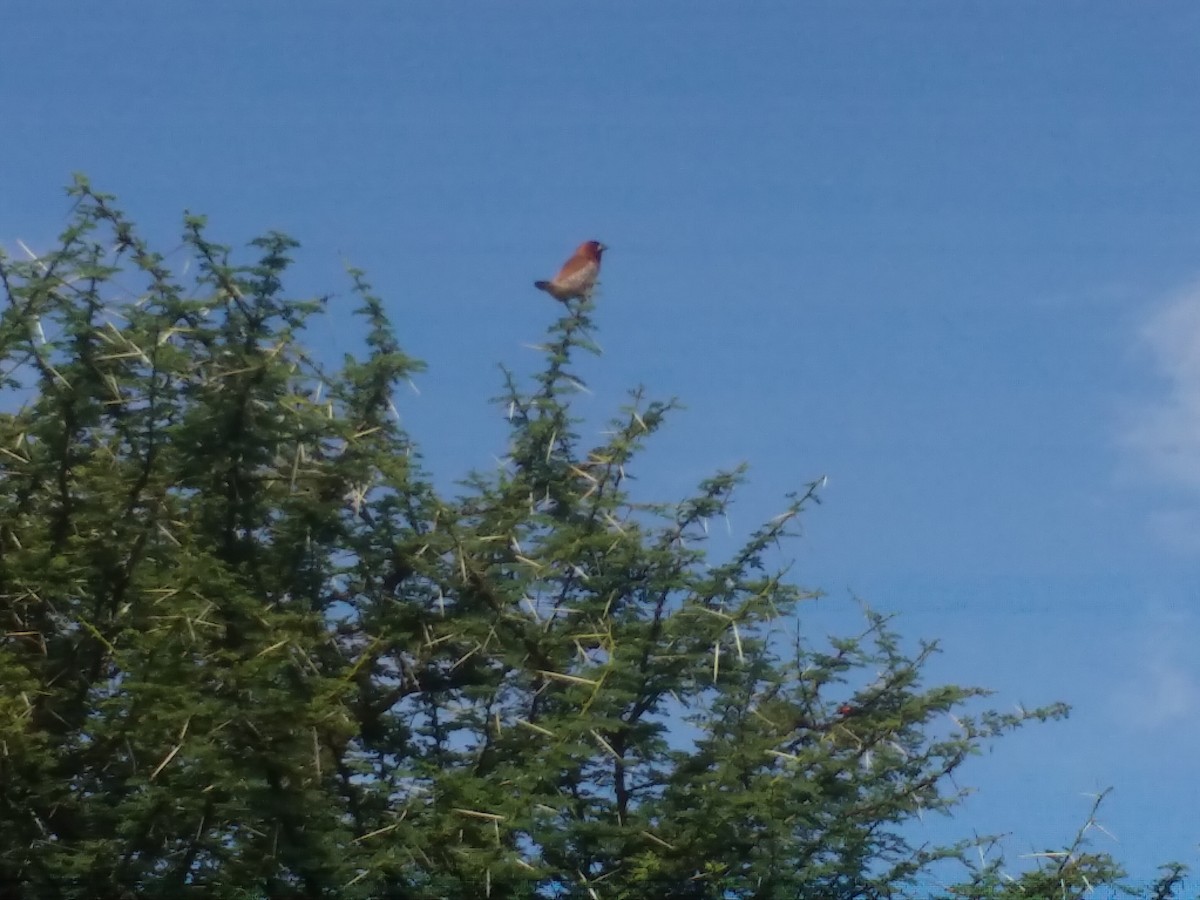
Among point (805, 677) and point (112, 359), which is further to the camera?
point (805, 677)

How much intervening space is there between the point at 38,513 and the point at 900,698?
154 inches

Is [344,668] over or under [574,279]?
under

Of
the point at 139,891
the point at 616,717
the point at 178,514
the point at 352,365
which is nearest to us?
the point at 139,891

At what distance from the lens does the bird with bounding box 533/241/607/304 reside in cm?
834

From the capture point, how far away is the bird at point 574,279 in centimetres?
834

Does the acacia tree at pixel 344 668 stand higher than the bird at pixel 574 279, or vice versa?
the bird at pixel 574 279

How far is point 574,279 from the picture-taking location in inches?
334

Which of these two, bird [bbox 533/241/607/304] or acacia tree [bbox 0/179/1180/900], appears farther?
bird [bbox 533/241/607/304]

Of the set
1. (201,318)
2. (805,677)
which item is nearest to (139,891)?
(201,318)

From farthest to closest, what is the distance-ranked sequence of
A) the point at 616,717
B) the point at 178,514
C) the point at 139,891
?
the point at 178,514 < the point at 616,717 < the point at 139,891

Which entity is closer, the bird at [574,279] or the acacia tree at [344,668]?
the acacia tree at [344,668]

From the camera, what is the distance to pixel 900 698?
6992 mm

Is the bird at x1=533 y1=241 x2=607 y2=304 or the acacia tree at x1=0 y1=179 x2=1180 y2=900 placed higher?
the bird at x1=533 y1=241 x2=607 y2=304

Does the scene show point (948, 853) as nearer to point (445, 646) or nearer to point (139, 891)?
point (445, 646)
